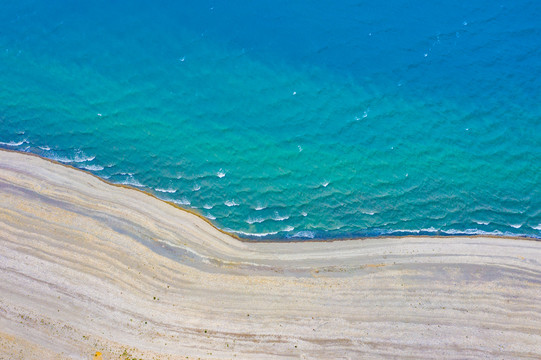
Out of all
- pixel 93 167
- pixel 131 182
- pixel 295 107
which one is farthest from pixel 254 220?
pixel 93 167

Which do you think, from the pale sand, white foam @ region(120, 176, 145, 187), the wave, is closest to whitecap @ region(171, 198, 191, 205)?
the pale sand

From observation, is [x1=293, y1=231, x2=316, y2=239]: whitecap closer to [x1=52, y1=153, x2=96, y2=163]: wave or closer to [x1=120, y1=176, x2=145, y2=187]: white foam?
[x1=120, y1=176, x2=145, y2=187]: white foam

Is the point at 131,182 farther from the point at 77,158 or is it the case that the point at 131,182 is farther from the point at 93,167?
the point at 77,158

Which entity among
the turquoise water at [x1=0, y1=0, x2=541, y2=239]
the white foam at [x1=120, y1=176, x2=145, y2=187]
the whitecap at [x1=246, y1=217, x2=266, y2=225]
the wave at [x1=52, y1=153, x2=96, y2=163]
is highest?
the turquoise water at [x1=0, y1=0, x2=541, y2=239]

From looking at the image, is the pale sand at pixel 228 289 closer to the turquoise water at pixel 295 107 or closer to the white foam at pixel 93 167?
the turquoise water at pixel 295 107

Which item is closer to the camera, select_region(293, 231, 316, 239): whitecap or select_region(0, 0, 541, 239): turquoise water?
select_region(293, 231, 316, 239): whitecap

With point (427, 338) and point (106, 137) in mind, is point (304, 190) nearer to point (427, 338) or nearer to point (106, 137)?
point (427, 338)

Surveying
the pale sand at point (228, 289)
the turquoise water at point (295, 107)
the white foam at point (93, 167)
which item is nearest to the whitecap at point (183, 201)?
the turquoise water at point (295, 107)
